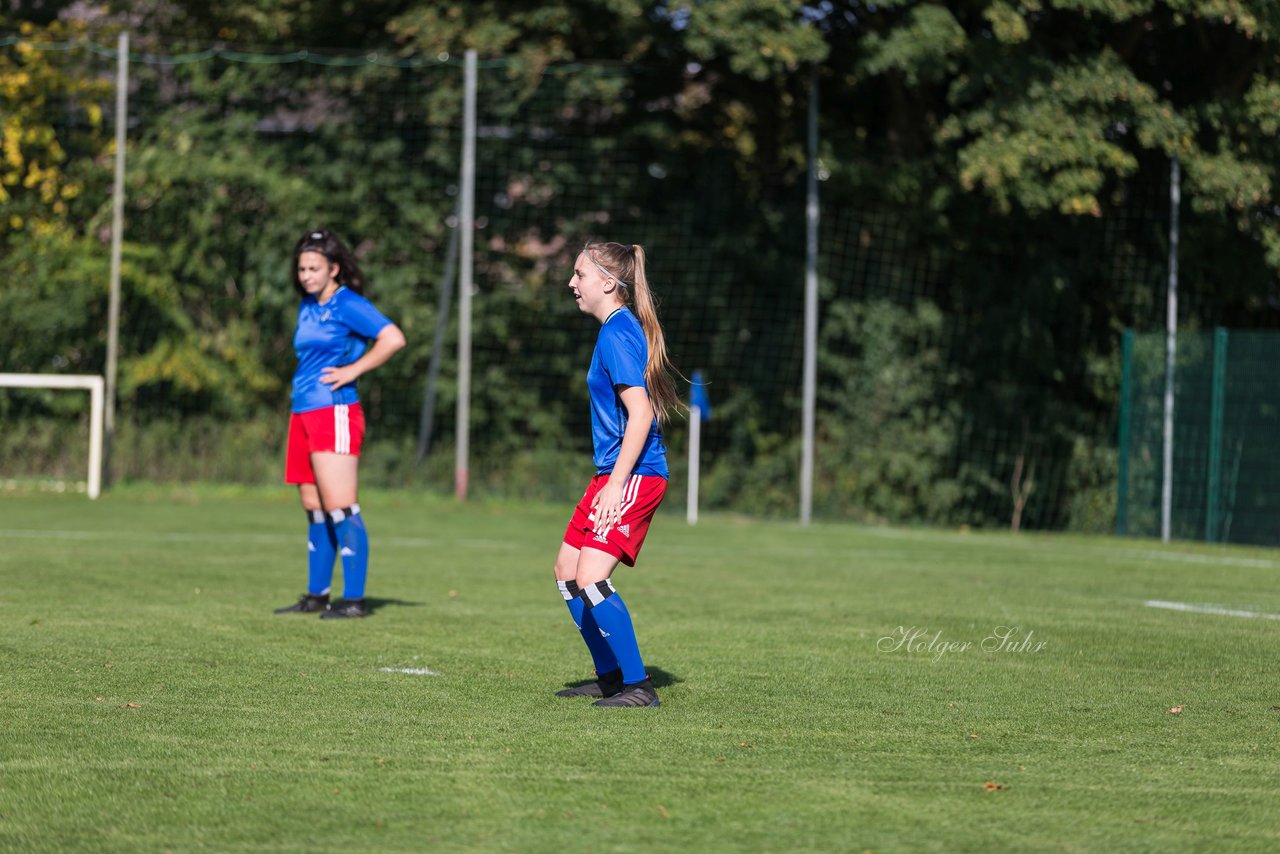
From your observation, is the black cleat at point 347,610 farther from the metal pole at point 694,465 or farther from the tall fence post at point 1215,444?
the tall fence post at point 1215,444

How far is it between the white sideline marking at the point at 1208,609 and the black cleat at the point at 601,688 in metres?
4.41

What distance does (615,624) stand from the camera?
579 cm

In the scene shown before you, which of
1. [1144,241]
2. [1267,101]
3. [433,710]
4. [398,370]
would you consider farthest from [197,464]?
[433,710]

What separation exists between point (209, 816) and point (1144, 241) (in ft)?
49.2

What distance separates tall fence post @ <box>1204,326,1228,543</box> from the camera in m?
15.6

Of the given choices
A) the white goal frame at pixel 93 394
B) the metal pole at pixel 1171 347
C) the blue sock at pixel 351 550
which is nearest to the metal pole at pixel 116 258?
the white goal frame at pixel 93 394

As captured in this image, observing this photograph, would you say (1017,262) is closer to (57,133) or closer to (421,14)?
(421,14)

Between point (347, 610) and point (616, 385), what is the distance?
320 centimetres

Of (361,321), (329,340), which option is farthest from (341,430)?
(361,321)

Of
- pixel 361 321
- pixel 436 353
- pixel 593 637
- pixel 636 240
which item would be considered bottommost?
pixel 593 637

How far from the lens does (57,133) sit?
1834 cm

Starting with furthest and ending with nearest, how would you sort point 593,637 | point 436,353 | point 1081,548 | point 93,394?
point 436,353, point 93,394, point 1081,548, point 593,637

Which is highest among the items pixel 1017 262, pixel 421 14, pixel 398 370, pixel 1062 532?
pixel 421 14

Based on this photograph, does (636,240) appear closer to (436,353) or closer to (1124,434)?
(436,353)
